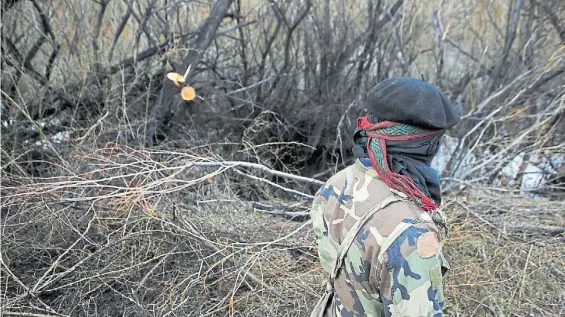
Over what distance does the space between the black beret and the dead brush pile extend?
1.88 meters

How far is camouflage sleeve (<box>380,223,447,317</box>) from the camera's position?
1.27m

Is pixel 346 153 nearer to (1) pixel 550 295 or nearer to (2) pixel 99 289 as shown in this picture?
(1) pixel 550 295

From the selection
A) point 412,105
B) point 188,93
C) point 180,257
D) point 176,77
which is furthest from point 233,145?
point 412,105

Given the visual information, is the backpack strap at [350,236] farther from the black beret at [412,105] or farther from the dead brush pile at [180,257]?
the dead brush pile at [180,257]

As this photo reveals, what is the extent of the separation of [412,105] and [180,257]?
2434 millimetres

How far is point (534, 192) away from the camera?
15.9ft

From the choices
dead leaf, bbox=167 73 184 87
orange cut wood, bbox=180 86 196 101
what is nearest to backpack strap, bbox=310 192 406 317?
dead leaf, bbox=167 73 184 87

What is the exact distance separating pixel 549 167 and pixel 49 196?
500 centimetres

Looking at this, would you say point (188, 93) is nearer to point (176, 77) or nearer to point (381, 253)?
point (176, 77)

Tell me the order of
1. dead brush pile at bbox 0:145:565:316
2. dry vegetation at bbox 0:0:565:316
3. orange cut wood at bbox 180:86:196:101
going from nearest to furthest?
dead brush pile at bbox 0:145:565:316 < dry vegetation at bbox 0:0:565:316 < orange cut wood at bbox 180:86:196:101

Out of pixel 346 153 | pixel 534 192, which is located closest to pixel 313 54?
pixel 346 153

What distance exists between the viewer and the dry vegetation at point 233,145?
10.3 ft

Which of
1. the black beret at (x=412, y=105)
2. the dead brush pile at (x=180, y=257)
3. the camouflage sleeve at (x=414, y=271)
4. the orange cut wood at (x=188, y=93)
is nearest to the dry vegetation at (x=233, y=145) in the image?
the dead brush pile at (x=180, y=257)

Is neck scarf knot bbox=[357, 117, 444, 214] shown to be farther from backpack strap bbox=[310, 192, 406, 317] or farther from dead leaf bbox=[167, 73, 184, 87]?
dead leaf bbox=[167, 73, 184, 87]
